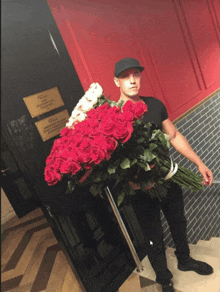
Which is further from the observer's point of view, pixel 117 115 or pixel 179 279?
pixel 179 279

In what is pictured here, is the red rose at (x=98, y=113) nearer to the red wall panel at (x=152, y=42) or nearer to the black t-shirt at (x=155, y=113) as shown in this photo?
the black t-shirt at (x=155, y=113)

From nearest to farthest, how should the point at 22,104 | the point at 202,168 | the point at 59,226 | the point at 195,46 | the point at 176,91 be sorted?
the point at 22,104 < the point at 59,226 < the point at 202,168 < the point at 176,91 < the point at 195,46

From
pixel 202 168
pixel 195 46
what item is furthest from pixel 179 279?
pixel 195 46

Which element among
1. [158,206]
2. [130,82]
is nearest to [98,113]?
[130,82]

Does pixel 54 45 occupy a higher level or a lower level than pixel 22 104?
higher

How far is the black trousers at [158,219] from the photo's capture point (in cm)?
155

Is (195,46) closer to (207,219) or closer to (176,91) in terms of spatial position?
(176,91)

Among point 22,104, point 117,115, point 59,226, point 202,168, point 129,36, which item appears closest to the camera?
point 117,115

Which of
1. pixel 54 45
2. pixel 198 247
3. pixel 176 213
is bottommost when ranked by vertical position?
pixel 198 247

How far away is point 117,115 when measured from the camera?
1.11 m

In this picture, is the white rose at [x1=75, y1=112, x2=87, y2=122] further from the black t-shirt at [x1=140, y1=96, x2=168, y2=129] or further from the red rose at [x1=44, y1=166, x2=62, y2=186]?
the black t-shirt at [x1=140, y1=96, x2=168, y2=129]

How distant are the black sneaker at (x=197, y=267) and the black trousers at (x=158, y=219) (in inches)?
6.6

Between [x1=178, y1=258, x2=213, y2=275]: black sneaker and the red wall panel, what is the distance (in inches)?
62.7

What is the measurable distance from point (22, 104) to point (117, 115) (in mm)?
677
